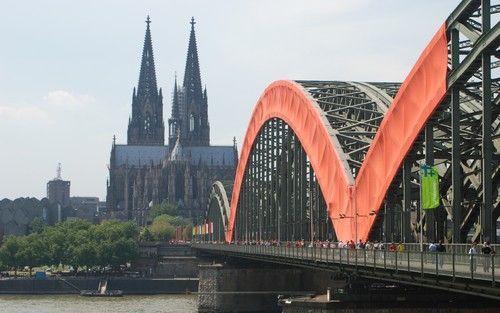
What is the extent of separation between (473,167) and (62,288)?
109624mm

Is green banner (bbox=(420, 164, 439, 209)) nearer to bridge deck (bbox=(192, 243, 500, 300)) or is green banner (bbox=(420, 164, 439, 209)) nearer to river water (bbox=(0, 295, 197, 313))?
bridge deck (bbox=(192, 243, 500, 300))

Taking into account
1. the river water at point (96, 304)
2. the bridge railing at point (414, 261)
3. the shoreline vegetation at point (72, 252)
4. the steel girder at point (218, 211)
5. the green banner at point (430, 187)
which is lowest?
the river water at point (96, 304)

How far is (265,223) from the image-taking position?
107562 mm

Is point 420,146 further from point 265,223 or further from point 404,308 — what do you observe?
point 265,223

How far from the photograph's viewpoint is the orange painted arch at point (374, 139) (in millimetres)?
54125

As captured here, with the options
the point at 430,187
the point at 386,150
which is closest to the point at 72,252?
the point at 386,150

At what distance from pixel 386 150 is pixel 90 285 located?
103 m

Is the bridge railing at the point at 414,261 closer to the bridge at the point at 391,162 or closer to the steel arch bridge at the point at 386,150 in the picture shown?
the bridge at the point at 391,162

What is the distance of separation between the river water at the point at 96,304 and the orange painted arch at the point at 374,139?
2662 centimetres

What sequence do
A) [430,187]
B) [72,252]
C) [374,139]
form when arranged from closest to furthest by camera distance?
[430,187]
[374,139]
[72,252]

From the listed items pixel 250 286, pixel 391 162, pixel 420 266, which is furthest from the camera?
pixel 250 286

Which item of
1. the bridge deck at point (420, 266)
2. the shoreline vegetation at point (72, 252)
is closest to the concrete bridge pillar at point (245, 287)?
the bridge deck at point (420, 266)

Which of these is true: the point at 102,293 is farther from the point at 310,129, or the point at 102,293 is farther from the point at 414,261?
the point at 414,261

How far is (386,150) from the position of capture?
2477 inches
